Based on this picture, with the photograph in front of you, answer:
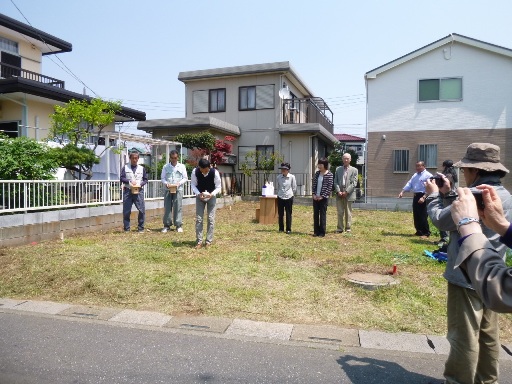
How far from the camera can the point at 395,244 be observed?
30.0 ft

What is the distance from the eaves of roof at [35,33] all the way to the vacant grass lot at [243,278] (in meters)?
13.3

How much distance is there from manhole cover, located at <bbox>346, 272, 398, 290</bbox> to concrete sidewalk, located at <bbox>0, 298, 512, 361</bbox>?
1353mm

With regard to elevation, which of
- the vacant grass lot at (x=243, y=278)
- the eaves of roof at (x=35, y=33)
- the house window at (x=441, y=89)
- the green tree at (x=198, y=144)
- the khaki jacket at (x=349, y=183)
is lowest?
the vacant grass lot at (x=243, y=278)

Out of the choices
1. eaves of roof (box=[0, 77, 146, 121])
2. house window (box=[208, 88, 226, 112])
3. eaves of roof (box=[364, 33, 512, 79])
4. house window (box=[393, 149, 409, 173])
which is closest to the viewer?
eaves of roof (box=[0, 77, 146, 121])

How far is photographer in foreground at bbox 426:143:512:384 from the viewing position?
2.88 metres

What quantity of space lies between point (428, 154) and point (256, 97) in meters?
8.65

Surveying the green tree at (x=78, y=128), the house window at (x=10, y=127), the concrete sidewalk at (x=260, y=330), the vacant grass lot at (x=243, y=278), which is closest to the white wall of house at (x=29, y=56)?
the house window at (x=10, y=127)

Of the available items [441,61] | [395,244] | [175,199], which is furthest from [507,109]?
[175,199]

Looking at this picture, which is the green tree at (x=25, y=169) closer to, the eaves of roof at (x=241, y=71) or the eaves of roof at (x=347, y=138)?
the eaves of roof at (x=241, y=71)

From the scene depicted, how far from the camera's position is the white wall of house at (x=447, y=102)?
17.4 meters

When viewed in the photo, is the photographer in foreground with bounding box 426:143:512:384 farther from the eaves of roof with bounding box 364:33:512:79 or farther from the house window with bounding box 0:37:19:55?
the house window with bounding box 0:37:19:55

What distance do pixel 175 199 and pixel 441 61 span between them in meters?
13.9

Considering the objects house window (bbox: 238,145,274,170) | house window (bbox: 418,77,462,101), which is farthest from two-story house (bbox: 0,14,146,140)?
house window (bbox: 418,77,462,101)

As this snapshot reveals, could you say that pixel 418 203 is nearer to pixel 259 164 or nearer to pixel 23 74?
pixel 259 164
